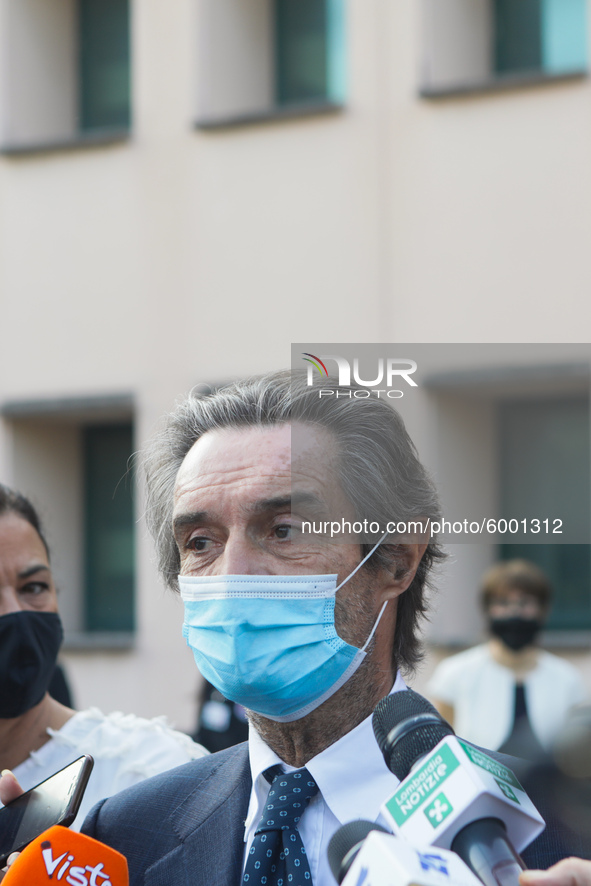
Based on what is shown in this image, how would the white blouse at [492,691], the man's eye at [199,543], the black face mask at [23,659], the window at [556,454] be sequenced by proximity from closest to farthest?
the man's eye at [199,543], the black face mask at [23,659], the white blouse at [492,691], the window at [556,454]

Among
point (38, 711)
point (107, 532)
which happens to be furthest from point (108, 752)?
point (107, 532)

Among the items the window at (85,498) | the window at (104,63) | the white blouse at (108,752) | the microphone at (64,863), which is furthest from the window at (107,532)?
the microphone at (64,863)

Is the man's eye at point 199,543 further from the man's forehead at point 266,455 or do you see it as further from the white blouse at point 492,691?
the white blouse at point 492,691

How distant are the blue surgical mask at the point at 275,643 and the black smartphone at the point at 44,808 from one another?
0.32m

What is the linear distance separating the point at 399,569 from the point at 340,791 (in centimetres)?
44

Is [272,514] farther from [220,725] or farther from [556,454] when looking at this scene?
[556,454]

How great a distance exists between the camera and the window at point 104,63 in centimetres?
1020

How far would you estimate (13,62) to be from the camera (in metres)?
10.2

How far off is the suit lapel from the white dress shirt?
3 centimetres

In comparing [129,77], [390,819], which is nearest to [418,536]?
[390,819]

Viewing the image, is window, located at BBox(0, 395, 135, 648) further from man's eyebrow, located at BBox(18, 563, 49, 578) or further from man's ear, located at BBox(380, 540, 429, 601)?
man's ear, located at BBox(380, 540, 429, 601)

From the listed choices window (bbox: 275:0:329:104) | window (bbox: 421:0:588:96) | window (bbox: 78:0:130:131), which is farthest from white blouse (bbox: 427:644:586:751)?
window (bbox: 78:0:130:131)

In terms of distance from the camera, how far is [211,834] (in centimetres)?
215

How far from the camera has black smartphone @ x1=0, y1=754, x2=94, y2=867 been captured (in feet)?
6.23
